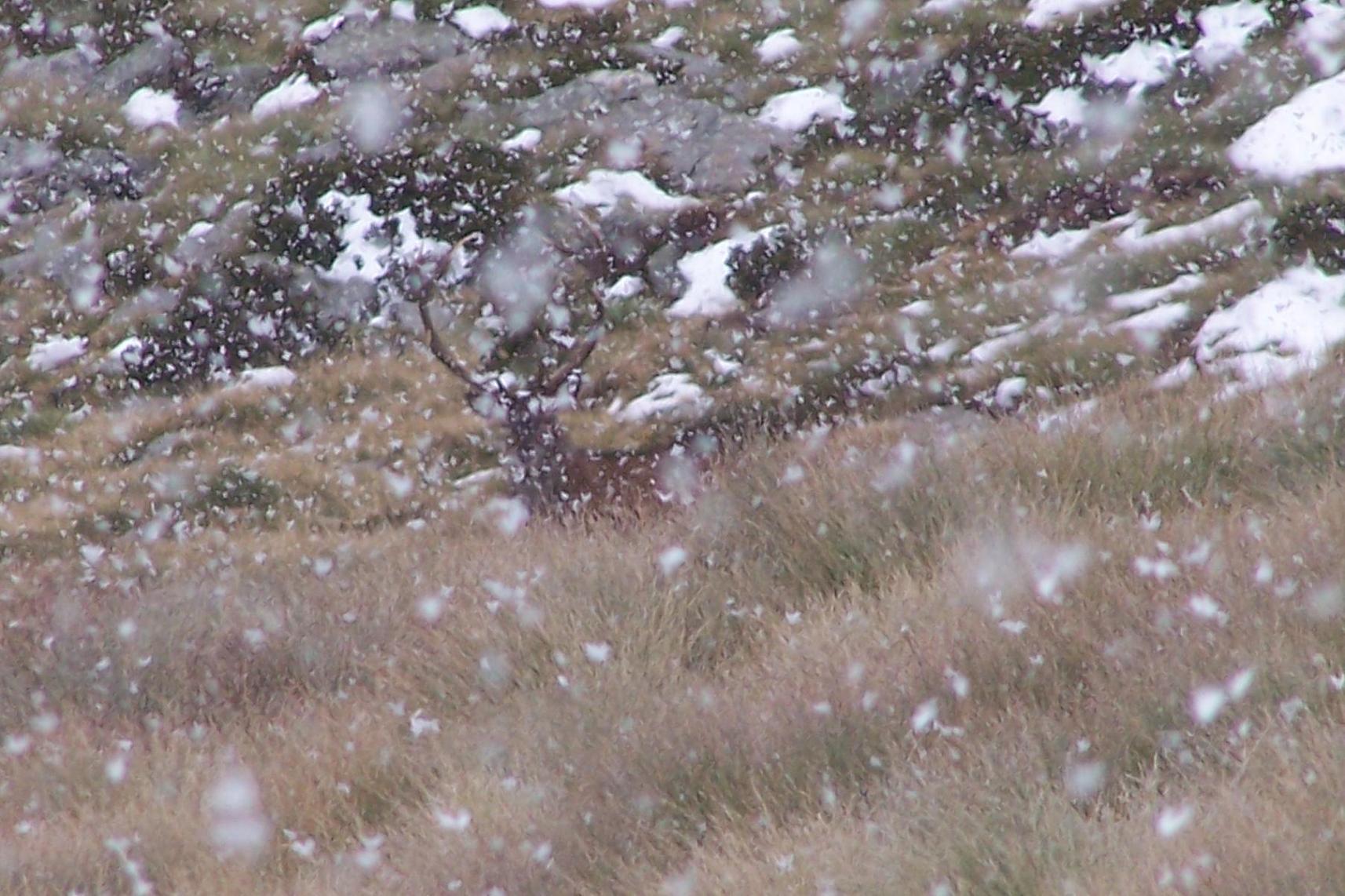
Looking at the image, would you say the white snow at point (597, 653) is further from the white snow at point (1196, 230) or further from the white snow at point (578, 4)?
the white snow at point (578, 4)

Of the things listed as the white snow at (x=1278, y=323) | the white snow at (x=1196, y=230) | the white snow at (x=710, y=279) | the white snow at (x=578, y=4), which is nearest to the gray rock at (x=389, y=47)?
the white snow at (x=578, y=4)

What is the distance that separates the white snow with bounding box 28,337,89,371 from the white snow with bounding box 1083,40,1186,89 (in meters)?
8.03

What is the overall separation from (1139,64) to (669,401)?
4.26 m

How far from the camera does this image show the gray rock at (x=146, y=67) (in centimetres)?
1202

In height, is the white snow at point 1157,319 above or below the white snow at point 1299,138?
below

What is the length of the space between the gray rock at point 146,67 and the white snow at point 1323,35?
30.8 ft

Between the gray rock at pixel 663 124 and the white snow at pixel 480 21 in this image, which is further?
the white snow at pixel 480 21

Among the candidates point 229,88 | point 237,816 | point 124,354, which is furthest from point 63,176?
point 237,816

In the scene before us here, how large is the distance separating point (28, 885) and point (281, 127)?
8865 mm

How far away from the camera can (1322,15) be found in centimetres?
878

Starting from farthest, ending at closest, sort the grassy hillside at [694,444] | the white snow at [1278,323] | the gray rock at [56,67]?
the gray rock at [56,67] < the white snow at [1278,323] < the grassy hillside at [694,444]

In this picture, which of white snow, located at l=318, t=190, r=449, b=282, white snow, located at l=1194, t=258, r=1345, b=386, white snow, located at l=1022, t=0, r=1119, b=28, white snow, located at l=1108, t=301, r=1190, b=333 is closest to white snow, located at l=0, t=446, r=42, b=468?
white snow, located at l=318, t=190, r=449, b=282

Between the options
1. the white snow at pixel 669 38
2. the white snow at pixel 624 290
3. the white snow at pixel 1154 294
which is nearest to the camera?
the white snow at pixel 1154 294

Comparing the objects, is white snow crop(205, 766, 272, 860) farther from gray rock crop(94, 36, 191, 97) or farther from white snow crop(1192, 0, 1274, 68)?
gray rock crop(94, 36, 191, 97)
